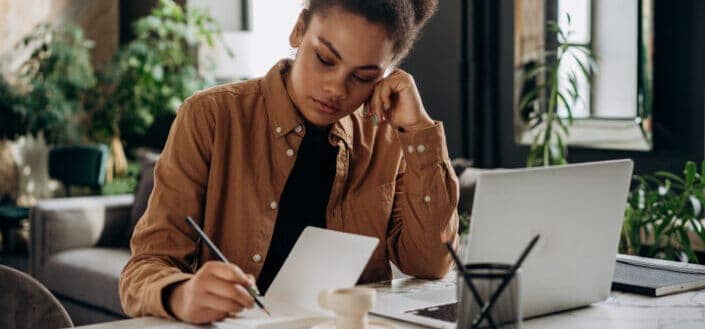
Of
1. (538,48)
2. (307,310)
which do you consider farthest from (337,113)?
(538,48)

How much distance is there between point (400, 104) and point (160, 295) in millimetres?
624

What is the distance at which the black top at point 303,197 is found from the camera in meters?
1.84

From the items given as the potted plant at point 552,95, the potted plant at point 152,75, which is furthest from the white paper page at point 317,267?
the potted plant at point 152,75

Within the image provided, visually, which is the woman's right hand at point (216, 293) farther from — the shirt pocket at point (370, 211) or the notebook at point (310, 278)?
the shirt pocket at point (370, 211)

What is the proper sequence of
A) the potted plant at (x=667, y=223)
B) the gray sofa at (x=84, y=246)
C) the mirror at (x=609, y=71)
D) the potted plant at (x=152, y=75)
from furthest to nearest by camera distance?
the potted plant at (x=152, y=75) < the gray sofa at (x=84, y=246) < the mirror at (x=609, y=71) < the potted plant at (x=667, y=223)

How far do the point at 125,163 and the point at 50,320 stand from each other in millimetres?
5729

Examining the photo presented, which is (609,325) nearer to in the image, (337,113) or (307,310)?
(307,310)

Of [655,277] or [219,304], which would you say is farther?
[655,277]

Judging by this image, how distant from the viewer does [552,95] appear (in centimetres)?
356

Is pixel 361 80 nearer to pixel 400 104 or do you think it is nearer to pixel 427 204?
pixel 400 104

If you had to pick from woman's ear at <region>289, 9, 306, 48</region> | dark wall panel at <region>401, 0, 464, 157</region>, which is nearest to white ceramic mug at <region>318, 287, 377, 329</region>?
woman's ear at <region>289, 9, 306, 48</region>

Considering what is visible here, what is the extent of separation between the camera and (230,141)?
5.82 ft

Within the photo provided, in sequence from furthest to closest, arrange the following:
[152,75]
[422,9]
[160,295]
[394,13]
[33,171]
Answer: [33,171] → [152,75] → [422,9] → [394,13] → [160,295]

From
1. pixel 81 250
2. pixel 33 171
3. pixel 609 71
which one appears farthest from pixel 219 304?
pixel 33 171
